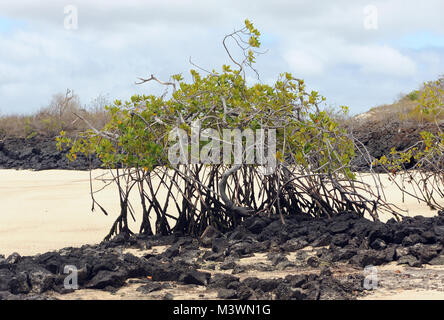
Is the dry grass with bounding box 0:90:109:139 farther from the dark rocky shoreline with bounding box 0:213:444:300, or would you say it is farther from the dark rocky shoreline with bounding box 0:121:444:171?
the dark rocky shoreline with bounding box 0:213:444:300

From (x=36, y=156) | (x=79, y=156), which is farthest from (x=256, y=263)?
(x=36, y=156)

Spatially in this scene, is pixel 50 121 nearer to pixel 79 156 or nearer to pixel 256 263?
pixel 79 156

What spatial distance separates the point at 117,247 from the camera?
7.19 m

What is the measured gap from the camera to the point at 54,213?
10.8m

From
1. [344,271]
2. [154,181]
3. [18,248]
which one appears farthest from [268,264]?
[154,181]

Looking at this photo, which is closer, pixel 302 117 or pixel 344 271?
pixel 344 271

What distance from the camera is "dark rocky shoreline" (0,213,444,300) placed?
486cm

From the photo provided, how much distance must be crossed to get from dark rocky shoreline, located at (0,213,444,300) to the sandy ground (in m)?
1.27

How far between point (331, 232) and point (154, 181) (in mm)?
11661

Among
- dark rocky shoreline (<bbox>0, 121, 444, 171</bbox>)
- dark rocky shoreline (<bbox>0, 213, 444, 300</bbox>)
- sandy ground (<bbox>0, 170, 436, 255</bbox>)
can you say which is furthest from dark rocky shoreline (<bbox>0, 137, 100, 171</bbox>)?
dark rocky shoreline (<bbox>0, 213, 444, 300</bbox>)

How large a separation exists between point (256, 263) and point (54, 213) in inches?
234
